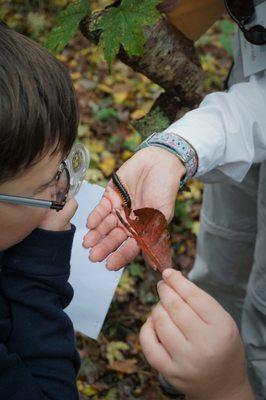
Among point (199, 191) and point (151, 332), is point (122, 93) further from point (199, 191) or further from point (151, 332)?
point (151, 332)

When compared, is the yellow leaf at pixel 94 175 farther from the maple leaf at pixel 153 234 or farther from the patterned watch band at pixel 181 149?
the maple leaf at pixel 153 234

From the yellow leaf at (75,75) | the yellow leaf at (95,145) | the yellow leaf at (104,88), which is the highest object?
the yellow leaf at (75,75)

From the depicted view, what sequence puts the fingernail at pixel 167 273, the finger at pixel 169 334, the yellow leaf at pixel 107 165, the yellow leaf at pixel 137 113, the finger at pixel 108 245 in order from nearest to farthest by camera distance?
1. the finger at pixel 169 334
2. the fingernail at pixel 167 273
3. the finger at pixel 108 245
4. the yellow leaf at pixel 107 165
5. the yellow leaf at pixel 137 113

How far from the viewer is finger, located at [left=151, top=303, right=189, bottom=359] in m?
1.23

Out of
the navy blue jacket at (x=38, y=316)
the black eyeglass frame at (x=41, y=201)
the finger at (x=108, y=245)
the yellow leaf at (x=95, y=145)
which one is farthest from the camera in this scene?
the yellow leaf at (x=95, y=145)

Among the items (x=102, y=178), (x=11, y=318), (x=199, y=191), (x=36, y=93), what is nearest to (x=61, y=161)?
(x=36, y=93)

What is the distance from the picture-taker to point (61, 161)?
161 cm

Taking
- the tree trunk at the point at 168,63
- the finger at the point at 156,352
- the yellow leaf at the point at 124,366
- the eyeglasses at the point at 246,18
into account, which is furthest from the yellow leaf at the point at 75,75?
the finger at the point at 156,352

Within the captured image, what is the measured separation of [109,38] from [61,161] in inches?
20.3

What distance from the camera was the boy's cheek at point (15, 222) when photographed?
59.2 inches

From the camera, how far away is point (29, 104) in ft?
4.59

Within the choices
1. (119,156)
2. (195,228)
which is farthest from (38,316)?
(119,156)

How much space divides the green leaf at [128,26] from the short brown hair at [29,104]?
29cm

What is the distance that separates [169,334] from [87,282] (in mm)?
905
